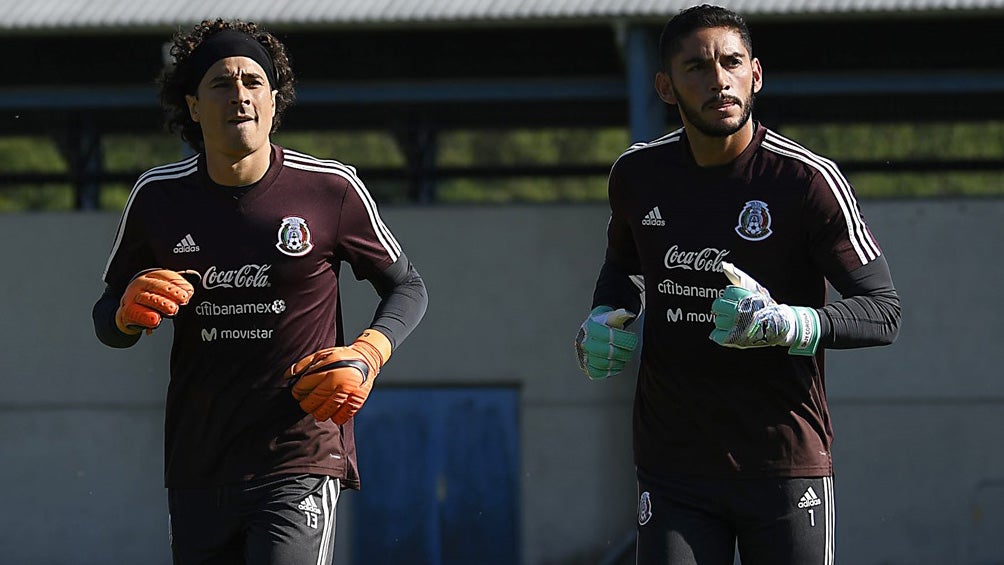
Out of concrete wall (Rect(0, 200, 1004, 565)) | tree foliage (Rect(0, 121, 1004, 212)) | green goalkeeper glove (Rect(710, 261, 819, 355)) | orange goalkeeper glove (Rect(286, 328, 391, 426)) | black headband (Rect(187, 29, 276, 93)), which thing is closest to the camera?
green goalkeeper glove (Rect(710, 261, 819, 355))

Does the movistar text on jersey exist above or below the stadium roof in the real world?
below

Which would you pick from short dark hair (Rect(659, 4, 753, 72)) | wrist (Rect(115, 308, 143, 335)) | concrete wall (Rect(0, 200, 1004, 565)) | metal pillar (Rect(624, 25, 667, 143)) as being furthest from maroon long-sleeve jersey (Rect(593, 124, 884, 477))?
concrete wall (Rect(0, 200, 1004, 565))

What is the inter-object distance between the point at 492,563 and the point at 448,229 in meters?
2.50

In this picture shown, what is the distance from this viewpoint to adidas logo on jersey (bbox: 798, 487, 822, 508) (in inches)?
158

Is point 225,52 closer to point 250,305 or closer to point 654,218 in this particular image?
point 250,305

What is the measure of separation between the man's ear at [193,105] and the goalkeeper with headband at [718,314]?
4.29ft

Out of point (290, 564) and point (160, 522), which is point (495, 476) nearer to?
point (160, 522)

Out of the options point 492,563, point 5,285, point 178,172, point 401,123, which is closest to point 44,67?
point 5,285

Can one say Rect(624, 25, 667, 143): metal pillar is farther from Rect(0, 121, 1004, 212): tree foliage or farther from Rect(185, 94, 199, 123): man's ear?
Rect(0, 121, 1004, 212): tree foliage

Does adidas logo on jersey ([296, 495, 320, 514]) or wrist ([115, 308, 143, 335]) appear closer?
adidas logo on jersey ([296, 495, 320, 514])

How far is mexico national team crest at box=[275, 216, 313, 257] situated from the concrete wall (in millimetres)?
6918

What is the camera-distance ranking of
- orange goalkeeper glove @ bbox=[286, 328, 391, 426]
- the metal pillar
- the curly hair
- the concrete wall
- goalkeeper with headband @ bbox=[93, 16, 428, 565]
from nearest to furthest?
orange goalkeeper glove @ bbox=[286, 328, 391, 426] < goalkeeper with headband @ bbox=[93, 16, 428, 565] < the curly hair < the metal pillar < the concrete wall

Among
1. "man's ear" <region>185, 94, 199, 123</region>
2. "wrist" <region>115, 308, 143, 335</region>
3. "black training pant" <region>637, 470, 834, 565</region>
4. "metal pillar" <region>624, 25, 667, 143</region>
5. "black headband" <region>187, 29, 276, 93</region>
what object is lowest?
"black training pant" <region>637, 470, 834, 565</region>

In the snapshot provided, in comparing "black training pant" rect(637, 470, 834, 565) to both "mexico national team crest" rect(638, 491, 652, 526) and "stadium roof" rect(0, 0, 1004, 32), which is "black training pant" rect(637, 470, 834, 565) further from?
"stadium roof" rect(0, 0, 1004, 32)
